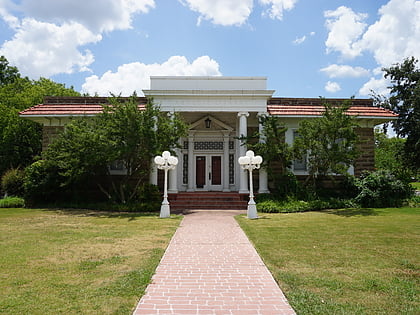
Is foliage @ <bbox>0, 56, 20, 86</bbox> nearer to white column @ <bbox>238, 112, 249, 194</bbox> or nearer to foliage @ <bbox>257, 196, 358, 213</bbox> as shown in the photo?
white column @ <bbox>238, 112, 249, 194</bbox>

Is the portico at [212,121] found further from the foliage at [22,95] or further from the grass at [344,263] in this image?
the foliage at [22,95]

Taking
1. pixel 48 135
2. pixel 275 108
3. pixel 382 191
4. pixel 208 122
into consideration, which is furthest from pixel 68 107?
pixel 382 191

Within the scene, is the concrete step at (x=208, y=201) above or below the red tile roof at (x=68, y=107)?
below

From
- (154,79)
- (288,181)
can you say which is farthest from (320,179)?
(154,79)

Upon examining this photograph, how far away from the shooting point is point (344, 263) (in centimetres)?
522

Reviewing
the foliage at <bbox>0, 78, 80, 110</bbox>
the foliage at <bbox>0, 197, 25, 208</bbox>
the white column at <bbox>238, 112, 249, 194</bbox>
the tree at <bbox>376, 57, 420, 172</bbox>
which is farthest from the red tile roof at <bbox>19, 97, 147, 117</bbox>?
the tree at <bbox>376, 57, 420, 172</bbox>

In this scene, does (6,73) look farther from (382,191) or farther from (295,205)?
(382,191)

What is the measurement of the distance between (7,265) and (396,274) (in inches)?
252

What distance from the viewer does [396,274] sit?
15.3 ft

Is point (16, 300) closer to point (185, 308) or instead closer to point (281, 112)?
point (185, 308)

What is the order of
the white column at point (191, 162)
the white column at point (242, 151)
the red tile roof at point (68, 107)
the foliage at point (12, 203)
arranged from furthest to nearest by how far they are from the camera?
the white column at point (191, 162) < the red tile roof at point (68, 107) < the foliage at point (12, 203) < the white column at point (242, 151)

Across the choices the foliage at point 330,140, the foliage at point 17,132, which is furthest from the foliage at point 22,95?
the foliage at point 330,140

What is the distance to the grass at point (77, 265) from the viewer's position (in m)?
3.56

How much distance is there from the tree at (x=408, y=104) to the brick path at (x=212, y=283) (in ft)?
78.1
